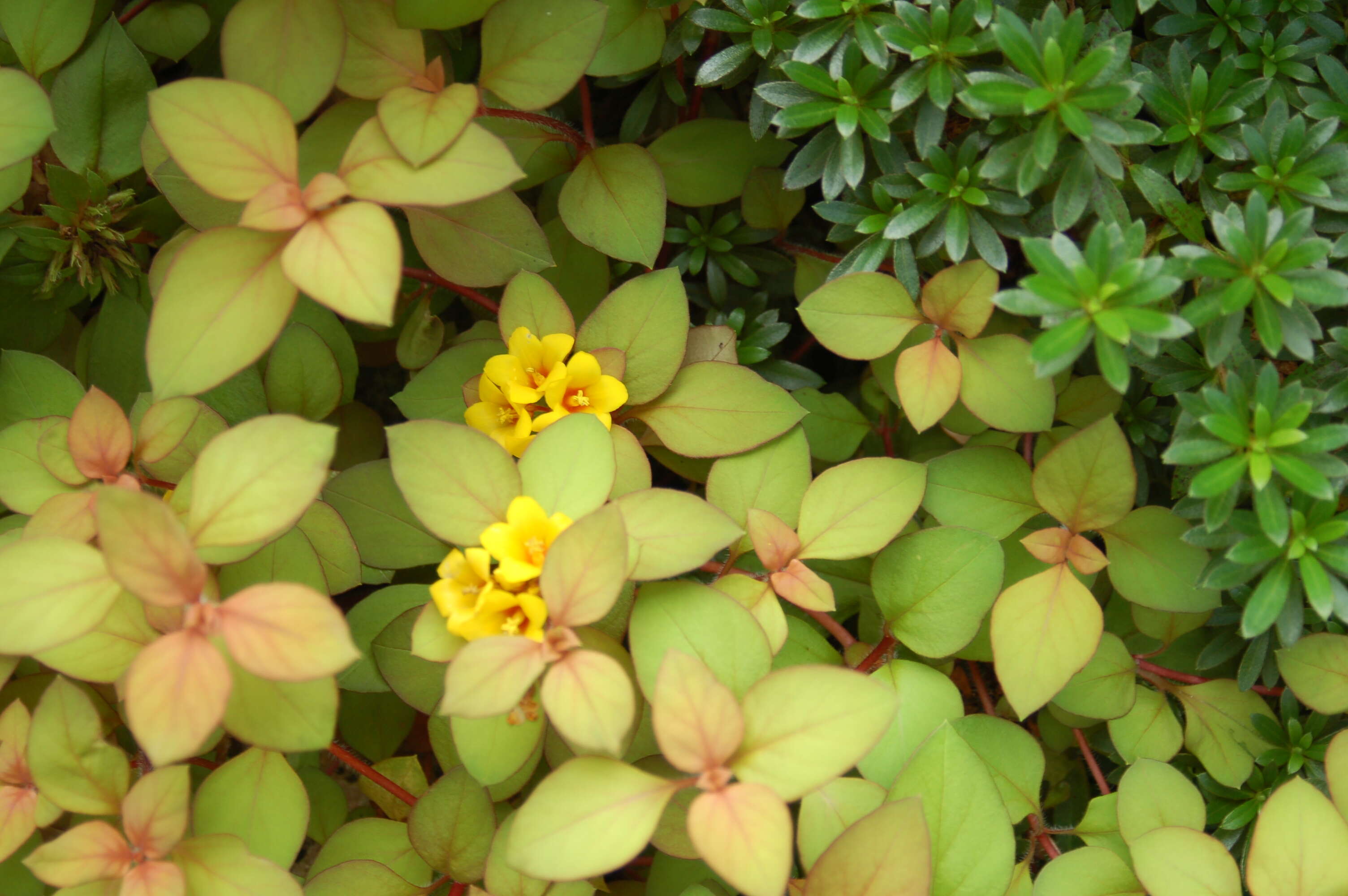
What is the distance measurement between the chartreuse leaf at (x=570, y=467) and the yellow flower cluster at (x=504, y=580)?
23 mm

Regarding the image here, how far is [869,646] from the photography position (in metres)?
1.45

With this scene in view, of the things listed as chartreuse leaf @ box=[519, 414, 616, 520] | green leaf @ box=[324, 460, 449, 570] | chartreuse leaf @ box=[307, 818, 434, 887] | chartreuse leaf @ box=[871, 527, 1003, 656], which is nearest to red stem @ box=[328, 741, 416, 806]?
chartreuse leaf @ box=[307, 818, 434, 887]

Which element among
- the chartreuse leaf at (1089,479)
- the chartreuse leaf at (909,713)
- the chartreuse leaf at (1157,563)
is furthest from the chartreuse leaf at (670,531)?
the chartreuse leaf at (1157,563)

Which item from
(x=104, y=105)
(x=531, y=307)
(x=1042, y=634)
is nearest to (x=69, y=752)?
(x=531, y=307)

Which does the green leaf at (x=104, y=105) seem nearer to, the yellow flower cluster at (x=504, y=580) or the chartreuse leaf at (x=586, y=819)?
the yellow flower cluster at (x=504, y=580)

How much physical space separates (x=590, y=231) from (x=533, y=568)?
1.90ft

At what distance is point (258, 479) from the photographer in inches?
40.2

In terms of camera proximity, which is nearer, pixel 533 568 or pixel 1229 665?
pixel 533 568


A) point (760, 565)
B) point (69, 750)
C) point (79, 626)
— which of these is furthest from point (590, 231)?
point (69, 750)

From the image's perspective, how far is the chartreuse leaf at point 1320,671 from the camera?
1.31 metres

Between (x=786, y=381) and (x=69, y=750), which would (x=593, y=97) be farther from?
(x=69, y=750)

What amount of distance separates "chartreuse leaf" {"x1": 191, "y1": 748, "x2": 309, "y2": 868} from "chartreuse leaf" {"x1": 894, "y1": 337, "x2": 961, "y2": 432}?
925 mm

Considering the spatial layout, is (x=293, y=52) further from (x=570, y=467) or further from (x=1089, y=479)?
(x=1089, y=479)

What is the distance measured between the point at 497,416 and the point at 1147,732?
3.45 ft
